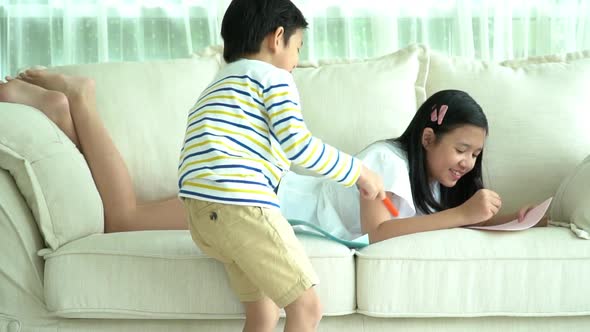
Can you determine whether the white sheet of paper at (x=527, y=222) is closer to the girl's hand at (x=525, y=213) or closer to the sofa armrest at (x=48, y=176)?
the girl's hand at (x=525, y=213)

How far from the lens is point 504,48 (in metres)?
3.31

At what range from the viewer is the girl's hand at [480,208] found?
199 centimetres

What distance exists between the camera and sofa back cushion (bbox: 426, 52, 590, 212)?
2381 millimetres

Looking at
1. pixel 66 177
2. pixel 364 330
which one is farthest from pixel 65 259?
pixel 364 330

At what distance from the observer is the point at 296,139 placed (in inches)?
63.4

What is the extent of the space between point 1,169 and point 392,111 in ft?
3.85

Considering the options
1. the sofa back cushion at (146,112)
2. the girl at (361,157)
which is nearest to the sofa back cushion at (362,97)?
the girl at (361,157)

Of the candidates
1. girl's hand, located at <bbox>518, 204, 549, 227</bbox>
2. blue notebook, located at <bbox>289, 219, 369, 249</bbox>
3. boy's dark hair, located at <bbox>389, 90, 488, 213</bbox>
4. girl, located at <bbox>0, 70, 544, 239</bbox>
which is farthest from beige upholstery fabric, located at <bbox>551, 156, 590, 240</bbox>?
blue notebook, located at <bbox>289, 219, 369, 249</bbox>

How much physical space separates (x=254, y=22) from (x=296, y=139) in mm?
294

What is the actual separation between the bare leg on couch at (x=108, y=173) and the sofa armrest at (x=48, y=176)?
Result: 0.24 ft

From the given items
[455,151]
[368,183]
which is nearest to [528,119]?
[455,151]

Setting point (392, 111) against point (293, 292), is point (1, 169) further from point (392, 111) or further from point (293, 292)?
point (392, 111)

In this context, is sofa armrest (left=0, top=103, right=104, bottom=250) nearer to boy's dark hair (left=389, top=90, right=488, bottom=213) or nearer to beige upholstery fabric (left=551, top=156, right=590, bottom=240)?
boy's dark hair (left=389, top=90, right=488, bottom=213)

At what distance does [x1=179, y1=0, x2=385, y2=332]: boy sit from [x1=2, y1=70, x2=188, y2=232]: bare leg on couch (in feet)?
1.72
